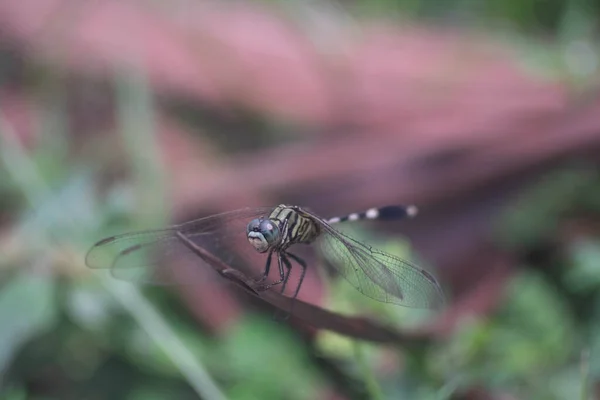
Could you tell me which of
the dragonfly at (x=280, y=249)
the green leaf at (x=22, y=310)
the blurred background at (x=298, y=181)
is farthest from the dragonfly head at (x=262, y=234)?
the green leaf at (x=22, y=310)

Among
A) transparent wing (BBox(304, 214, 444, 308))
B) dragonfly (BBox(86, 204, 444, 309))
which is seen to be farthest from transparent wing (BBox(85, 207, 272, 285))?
transparent wing (BBox(304, 214, 444, 308))

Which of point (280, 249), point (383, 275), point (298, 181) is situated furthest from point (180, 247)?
point (298, 181)

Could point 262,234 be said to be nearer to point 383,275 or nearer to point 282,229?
point 282,229

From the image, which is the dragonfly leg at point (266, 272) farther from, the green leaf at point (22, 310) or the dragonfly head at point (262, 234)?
the green leaf at point (22, 310)

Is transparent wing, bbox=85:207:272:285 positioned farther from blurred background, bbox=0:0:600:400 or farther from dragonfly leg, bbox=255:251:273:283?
blurred background, bbox=0:0:600:400

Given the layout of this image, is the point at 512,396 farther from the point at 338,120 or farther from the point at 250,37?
the point at 250,37

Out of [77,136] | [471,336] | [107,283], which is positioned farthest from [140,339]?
[77,136]
